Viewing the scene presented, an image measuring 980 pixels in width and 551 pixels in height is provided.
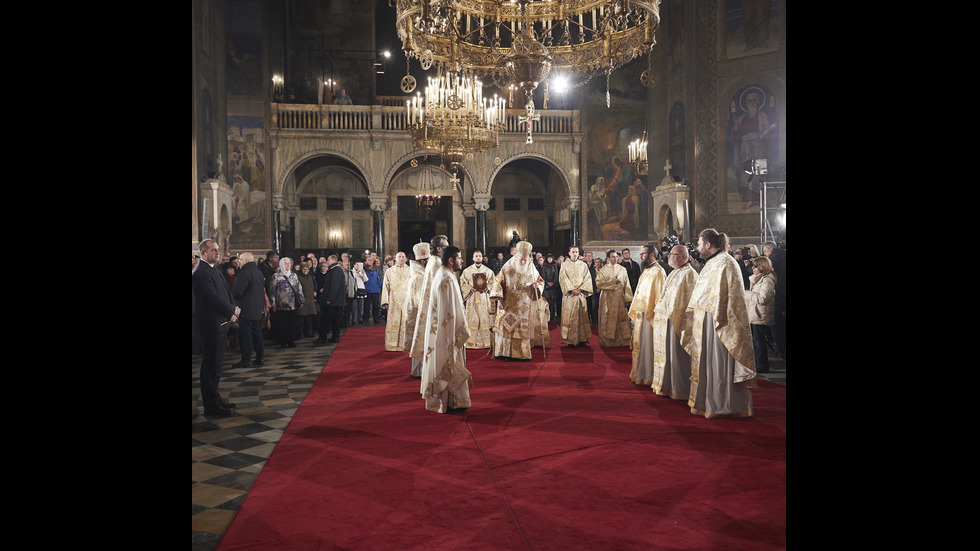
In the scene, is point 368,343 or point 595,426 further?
point 368,343

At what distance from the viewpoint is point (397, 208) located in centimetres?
2219

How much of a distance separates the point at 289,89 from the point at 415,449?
19.0 metres

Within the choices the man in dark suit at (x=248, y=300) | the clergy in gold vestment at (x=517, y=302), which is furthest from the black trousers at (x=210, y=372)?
the clergy in gold vestment at (x=517, y=302)

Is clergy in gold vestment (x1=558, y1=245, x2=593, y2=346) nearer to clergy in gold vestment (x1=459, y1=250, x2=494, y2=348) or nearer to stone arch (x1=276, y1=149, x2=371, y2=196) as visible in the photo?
clergy in gold vestment (x1=459, y1=250, x2=494, y2=348)

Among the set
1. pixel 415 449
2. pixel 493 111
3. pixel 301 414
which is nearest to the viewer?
pixel 415 449

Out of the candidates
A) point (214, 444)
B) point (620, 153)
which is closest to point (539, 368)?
point (214, 444)

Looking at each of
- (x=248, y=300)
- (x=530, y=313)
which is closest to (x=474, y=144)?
(x=530, y=313)

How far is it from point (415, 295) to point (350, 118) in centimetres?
1263

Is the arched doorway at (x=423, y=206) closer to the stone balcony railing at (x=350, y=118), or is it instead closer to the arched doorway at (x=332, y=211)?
the arched doorway at (x=332, y=211)

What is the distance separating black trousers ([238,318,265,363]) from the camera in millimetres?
8258

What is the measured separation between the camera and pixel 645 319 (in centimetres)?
705

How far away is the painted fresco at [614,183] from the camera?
19125 millimetres

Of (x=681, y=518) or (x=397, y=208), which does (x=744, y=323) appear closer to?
(x=681, y=518)
